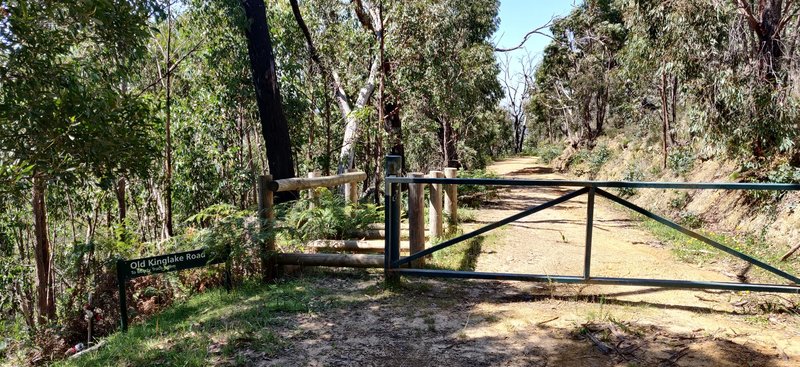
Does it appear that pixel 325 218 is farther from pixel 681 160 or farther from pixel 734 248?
pixel 681 160

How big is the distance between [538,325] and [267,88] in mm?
6525

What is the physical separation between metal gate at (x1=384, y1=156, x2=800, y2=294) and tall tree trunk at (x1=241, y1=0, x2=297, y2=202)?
4.51 m

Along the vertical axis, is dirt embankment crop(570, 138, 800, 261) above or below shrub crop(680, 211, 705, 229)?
above

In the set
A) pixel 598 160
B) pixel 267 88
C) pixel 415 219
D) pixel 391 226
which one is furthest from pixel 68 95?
pixel 598 160

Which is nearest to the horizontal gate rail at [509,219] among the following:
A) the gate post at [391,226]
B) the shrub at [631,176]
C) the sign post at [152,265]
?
the gate post at [391,226]

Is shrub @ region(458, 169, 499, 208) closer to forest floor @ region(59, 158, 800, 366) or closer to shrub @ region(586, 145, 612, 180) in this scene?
forest floor @ region(59, 158, 800, 366)

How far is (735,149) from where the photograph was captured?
9.75 m

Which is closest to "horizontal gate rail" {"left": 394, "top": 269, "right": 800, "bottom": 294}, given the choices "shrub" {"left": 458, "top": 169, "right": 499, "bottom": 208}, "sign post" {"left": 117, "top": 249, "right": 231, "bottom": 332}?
"sign post" {"left": 117, "top": 249, "right": 231, "bottom": 332}

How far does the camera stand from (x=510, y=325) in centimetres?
405

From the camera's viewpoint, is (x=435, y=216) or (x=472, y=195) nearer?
(x=435, y=216)

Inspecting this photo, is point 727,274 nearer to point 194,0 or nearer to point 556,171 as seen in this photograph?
point 194,0

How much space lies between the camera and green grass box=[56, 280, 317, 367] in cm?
361

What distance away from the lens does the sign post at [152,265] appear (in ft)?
15.0

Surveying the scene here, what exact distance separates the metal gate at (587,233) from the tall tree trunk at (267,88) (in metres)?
4.51
